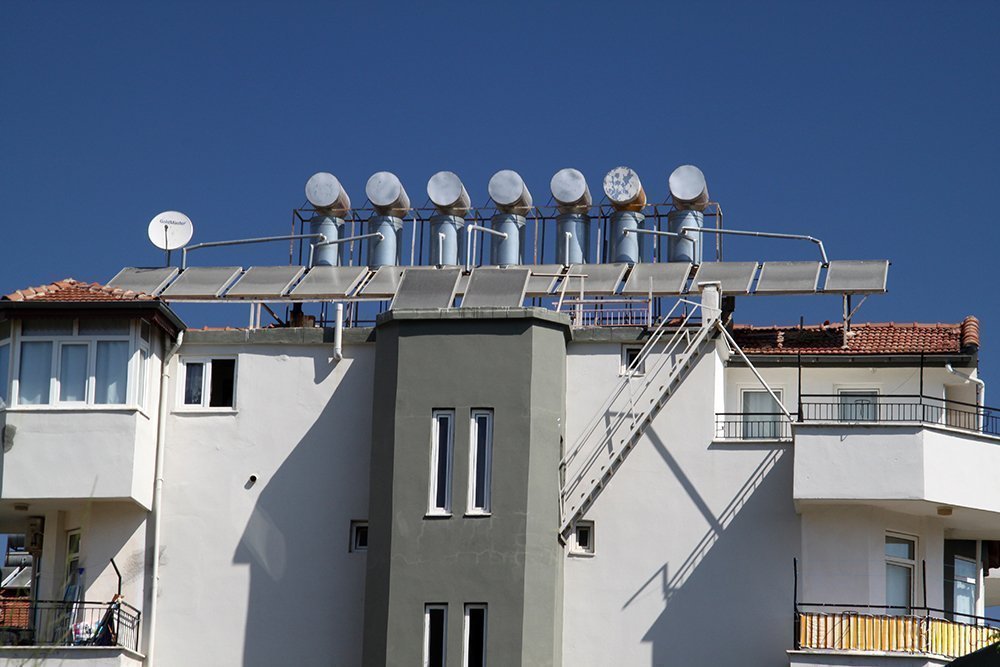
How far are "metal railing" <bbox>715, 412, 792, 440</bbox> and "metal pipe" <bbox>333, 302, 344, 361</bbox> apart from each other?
932cm

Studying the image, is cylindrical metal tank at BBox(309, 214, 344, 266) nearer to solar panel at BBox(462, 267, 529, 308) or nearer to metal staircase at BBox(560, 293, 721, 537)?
solar panel at BBox(462, 267, 529, 308)

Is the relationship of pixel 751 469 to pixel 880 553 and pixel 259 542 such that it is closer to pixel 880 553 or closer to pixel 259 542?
pixel 880 553

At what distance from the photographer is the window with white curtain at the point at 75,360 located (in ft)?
156

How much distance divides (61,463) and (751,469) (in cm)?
1629

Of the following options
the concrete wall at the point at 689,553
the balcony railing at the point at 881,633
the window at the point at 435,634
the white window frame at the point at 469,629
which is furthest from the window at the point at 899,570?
the window at the point at 435,634

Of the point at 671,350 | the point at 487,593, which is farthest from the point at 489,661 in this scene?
the point at 671,350

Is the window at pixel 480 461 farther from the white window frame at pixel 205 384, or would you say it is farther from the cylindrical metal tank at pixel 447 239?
the cylindrical metal tank at pixel 447 239

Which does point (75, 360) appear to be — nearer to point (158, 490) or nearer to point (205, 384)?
point (205, 384)

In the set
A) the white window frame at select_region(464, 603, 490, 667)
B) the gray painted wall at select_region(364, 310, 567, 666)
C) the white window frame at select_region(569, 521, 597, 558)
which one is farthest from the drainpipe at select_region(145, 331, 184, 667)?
the white window frame at select_region(569, 521, 597, 558)

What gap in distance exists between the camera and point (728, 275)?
166 ft

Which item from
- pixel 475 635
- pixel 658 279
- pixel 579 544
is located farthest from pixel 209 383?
pixel 658 279

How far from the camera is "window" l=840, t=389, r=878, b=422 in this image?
162ft

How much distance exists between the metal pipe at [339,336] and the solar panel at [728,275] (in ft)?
29.1

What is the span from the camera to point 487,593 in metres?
45.1
